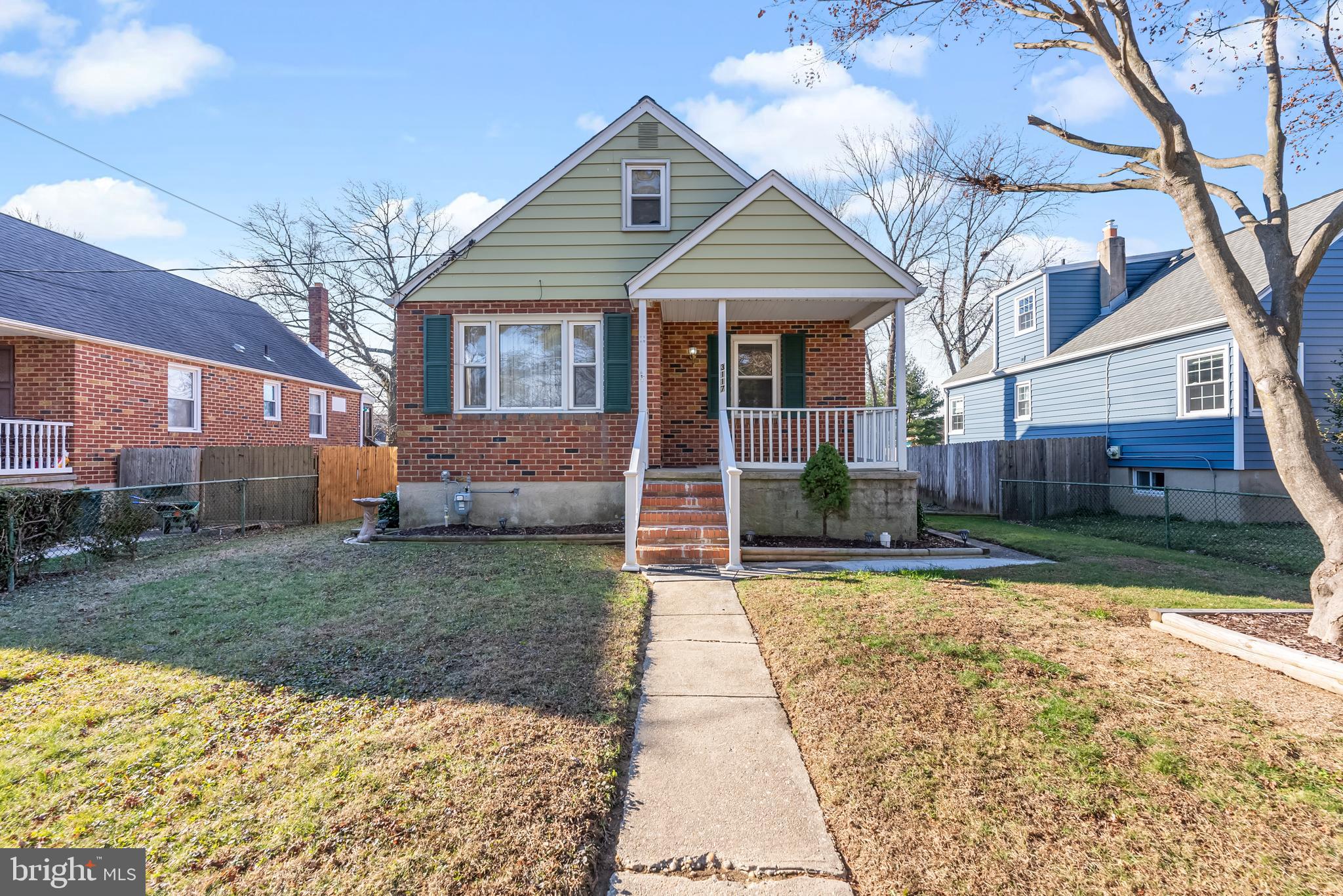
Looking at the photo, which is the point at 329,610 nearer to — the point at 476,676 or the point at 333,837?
the point at 476,676

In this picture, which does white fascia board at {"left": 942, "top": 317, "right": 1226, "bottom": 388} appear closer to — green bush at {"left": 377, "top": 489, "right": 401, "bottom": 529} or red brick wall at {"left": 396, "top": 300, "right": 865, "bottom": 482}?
red brick wall at {"left": 396, "top": 300, "right": 865, "bottom": 482}

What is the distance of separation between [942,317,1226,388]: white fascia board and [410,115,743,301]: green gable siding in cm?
1002

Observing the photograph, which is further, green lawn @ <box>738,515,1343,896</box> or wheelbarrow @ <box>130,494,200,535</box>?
wheelbarrow @ <box>130,494,200,535</box>

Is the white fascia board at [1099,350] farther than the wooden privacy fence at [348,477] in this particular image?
No

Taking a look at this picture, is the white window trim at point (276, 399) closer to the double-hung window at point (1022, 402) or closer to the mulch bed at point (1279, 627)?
the mulch bed at point (1279, 627)

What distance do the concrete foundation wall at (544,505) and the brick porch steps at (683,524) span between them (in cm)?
125

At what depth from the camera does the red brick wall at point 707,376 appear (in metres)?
10.6

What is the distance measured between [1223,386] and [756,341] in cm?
935

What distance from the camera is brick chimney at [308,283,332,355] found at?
67.8ft

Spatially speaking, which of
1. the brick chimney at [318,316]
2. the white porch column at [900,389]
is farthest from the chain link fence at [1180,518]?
the brick chimney at [318,316]

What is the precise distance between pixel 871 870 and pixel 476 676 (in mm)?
2603

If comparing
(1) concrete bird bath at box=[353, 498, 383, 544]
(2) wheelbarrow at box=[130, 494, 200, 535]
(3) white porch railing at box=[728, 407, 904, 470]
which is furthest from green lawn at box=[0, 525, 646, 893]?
(2) wheelbarrow at box=[130, 494, 200, 535]

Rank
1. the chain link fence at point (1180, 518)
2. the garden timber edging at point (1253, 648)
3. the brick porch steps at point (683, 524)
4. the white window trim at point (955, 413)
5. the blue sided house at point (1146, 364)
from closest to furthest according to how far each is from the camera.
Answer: the garden timber edging at point (1253, 648) → the brick porch steps at point (683, 524) → the chain link fence at point (1180, 518) → the blue sided house at point (1146, 364) → the white window trim at point (955, 413)

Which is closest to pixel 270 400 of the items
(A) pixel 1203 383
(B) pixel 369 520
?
(B) pixel 369 520
